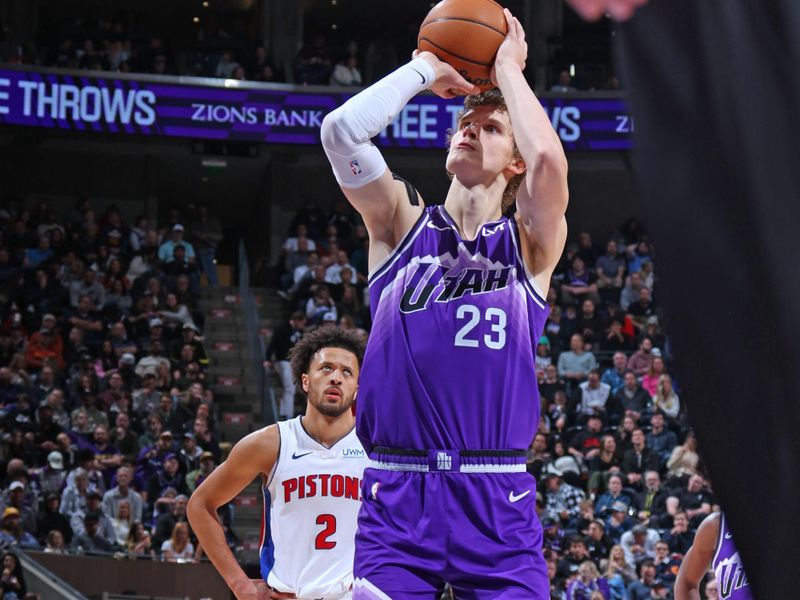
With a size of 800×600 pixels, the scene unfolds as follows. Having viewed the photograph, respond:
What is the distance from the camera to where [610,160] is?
23078 millimetres

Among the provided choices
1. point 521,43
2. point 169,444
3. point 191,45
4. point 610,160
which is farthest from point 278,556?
point 191,45

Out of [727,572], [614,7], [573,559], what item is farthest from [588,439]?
[614,7]

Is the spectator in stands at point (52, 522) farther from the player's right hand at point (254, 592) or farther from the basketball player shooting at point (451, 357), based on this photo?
the basketball player shooting at point (451, 357)

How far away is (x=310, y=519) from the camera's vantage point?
5.64 metres

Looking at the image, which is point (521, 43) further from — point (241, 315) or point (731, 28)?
point (241, 315)

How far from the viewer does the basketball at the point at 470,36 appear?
12.5 feet

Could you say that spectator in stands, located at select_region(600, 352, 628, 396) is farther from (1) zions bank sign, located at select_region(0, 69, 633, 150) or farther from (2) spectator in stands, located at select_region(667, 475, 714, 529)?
(1) zions bank sign, located at select_region(0, 69, 633, 150)

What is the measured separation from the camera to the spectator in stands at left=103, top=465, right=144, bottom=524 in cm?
1285

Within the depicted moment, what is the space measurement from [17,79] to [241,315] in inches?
210

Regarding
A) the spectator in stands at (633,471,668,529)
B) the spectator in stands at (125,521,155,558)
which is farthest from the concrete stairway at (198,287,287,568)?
the spectator in stands at (633,471,668,529)

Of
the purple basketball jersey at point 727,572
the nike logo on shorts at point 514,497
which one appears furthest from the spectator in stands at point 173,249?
the nike logo on shorts at point 514,497

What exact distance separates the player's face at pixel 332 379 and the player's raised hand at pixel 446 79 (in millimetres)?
2333

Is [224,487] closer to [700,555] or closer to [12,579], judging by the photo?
[700,555]

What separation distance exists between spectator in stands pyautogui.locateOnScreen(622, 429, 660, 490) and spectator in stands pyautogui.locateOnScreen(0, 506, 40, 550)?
6.86 metres
